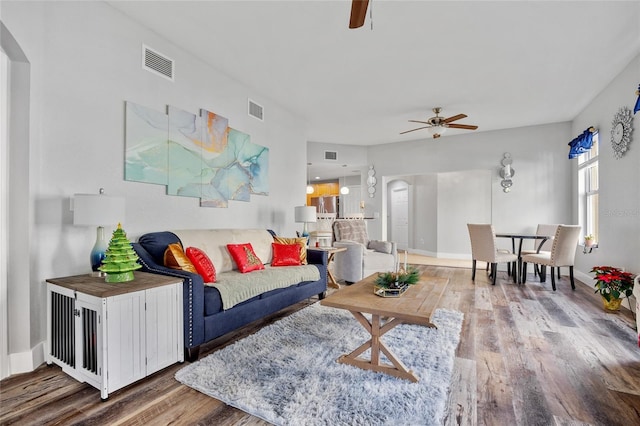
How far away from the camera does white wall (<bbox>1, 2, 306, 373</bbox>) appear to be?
211cm

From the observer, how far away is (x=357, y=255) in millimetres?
4598

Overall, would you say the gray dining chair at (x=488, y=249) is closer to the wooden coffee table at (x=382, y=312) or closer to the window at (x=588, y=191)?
the window at (x=588, y=191)

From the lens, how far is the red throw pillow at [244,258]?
125 inches

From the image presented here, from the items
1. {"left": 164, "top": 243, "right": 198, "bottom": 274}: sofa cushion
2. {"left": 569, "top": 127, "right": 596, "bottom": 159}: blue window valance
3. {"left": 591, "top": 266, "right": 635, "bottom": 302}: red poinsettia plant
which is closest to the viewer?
{"left": 164, "top": 243, "right": 198, "bottom": 274}: sofa cushion

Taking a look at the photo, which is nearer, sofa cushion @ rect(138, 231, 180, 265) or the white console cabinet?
the white console cabinet

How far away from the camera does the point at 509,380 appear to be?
6.54 feet

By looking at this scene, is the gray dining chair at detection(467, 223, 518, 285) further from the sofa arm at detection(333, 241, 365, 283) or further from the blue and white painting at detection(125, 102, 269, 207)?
the blue and white painting at detection(125, 102, 269, 207)

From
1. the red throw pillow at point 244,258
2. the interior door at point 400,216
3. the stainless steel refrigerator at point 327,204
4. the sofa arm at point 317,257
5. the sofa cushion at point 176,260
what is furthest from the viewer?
the stainless steel refrigerator at point 327,204

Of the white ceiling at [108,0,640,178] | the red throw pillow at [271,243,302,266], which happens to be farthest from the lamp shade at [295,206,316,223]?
the white ceiling at [108,0,640,178]

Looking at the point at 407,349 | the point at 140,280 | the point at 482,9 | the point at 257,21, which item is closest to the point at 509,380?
the point at 407,349

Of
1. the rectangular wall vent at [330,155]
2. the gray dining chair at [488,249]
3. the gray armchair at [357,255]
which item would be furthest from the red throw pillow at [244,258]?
the rectangular wall vent at [330,155]

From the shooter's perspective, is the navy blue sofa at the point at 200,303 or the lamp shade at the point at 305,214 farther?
the lamp shade at the point at 305,214

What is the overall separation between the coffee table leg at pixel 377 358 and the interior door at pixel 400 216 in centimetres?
758

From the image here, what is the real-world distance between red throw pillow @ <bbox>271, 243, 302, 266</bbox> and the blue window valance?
183 inches
